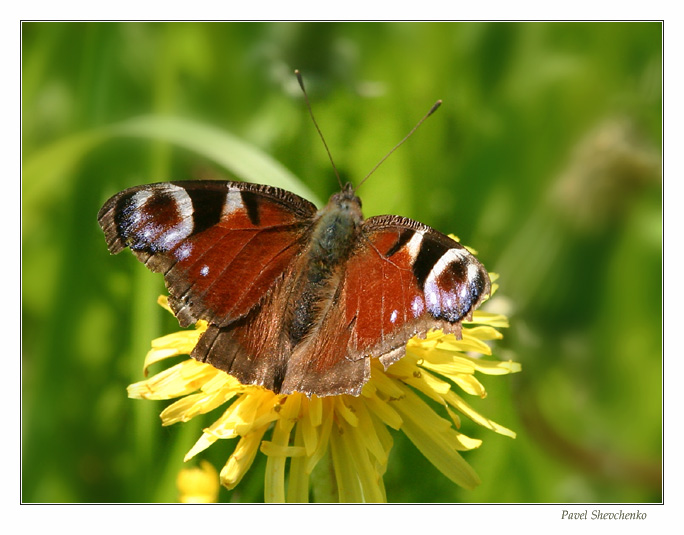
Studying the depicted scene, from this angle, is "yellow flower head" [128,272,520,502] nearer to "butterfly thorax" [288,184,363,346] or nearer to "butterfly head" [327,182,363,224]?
"butterfly thorax" [288,184,363,346]

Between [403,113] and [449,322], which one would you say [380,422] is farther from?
[403,113]

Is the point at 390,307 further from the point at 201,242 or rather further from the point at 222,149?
the point at 222,149

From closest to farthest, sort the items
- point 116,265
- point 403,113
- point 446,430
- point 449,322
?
point 449,322 < point 446,430 < point 116,265 < point 403,113

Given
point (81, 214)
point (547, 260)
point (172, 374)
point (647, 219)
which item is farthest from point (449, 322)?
point (81, 214)

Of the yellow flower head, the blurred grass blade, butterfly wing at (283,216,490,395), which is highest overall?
the blurred grass blade

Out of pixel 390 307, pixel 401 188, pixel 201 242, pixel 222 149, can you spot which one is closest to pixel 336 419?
pixel 390 307

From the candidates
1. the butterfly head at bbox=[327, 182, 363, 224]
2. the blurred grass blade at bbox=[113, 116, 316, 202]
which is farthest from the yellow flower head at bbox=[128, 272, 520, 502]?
the blurred grass blade at bbox=[113, 116, 316, 202]

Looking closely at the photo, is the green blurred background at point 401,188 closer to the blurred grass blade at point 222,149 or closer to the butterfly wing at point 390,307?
the blurred grass blade at point 222,149

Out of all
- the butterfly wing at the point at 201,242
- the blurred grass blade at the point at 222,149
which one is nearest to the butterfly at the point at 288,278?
the butterfly wing at the point at 201,242
